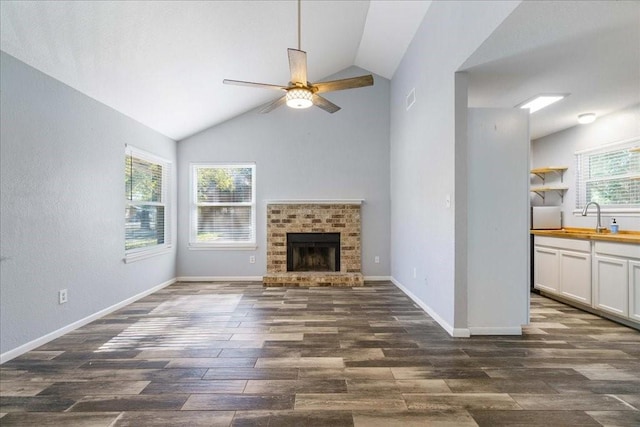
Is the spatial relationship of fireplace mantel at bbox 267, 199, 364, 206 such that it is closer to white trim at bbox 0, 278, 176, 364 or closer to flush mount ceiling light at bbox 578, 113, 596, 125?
white trim at bbox 0, 278, 176, 364

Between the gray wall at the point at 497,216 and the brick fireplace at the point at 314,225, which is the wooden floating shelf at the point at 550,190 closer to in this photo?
the gray wall at the point at 497,216

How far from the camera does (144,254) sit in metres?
4.29

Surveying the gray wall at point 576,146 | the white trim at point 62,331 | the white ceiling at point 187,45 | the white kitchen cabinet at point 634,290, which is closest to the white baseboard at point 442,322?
the white kitchen cabinet at point 634,290

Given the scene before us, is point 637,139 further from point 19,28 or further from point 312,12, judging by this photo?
point 19,28

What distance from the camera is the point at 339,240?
5281 mm

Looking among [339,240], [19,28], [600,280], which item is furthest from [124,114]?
[600,280]

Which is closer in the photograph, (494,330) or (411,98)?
(494,330)

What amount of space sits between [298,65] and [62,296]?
9.96 feet

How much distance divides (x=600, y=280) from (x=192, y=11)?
4.87m

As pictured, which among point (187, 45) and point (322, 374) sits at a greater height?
point (187, 45)

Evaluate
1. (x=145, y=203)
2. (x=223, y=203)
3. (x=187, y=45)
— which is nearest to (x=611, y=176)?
(x=187, y=45)

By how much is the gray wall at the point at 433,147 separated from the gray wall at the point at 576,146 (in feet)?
7.92

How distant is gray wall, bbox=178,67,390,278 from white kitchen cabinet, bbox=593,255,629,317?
8.87 feet

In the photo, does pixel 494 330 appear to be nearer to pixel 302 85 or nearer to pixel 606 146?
pixel 302 85
